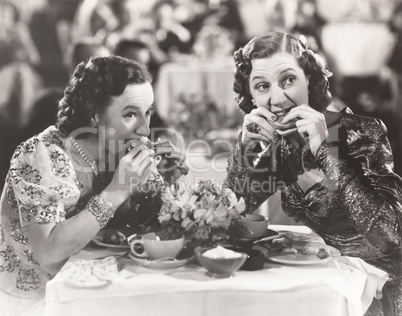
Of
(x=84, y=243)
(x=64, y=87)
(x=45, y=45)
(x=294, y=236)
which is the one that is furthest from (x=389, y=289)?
(x=45, y=45)

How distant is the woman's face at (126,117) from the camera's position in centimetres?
168

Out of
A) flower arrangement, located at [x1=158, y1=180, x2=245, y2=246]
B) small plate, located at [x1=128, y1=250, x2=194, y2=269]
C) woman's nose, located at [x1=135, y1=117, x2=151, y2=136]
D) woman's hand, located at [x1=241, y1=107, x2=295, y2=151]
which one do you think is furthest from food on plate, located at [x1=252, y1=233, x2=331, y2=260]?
woman's nose, located at [x1=135, y1=117, x2=151, y2=136]

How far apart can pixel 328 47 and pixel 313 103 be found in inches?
9.7

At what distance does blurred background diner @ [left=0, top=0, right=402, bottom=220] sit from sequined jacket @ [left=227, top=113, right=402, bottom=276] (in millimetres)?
97

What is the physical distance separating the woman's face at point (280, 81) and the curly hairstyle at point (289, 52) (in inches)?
0.9

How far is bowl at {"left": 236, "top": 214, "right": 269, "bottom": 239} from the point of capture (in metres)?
1.60

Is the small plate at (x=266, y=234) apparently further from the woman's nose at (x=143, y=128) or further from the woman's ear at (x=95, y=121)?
the woman's ear at (x=95, y=121)

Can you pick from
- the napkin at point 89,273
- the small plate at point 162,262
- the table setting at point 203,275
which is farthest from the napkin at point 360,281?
the napkin at point 89,273

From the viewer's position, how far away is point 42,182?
1.58m

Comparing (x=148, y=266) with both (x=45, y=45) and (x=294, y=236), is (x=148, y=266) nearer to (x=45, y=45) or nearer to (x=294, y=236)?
(x=294, y=236)

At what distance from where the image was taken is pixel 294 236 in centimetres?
172

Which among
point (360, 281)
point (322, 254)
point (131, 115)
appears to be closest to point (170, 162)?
point (131, 115)

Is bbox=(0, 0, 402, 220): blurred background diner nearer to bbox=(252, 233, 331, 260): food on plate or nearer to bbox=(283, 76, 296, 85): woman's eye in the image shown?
bbox=(283, 76, 296, 85): woman's eye

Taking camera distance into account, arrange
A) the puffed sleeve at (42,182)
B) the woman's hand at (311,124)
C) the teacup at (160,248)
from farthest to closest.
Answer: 1. the woman's hand at (311,124)
2. the puffed sleeve at (42,182)
3. the teacup at (160,248)
